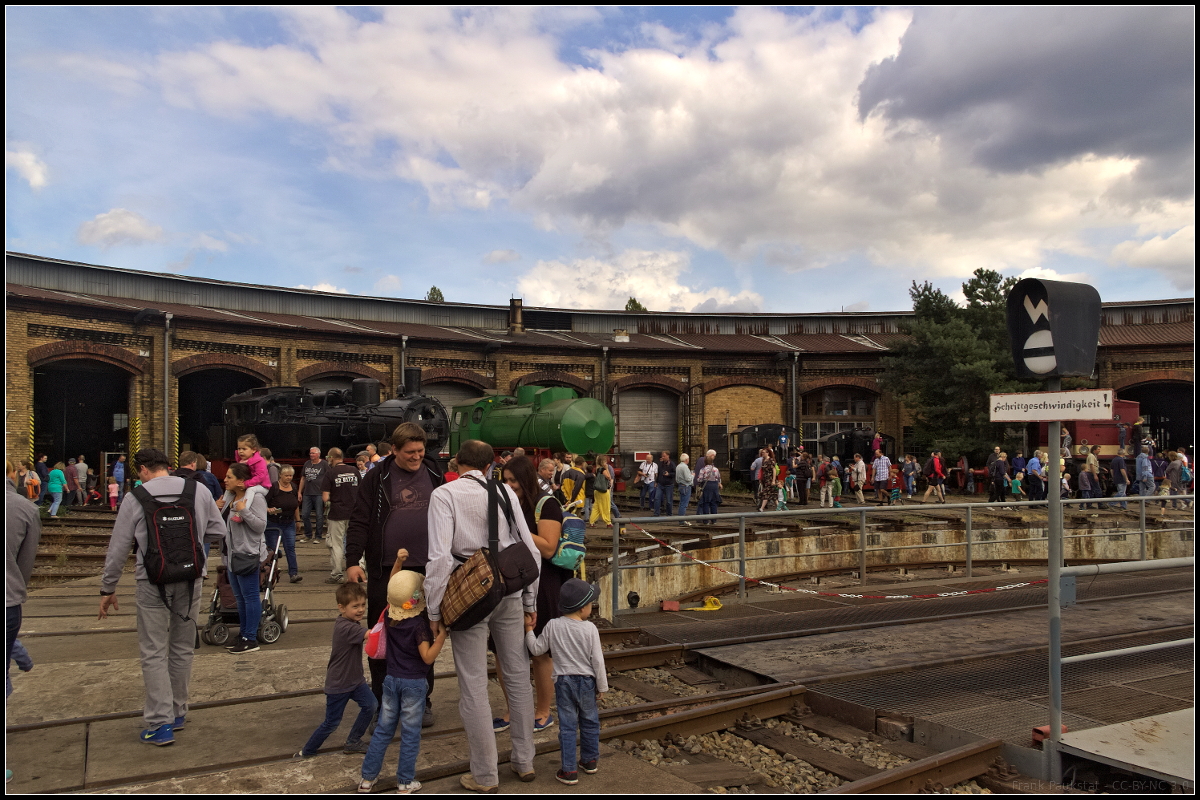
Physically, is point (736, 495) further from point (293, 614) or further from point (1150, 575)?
point (293, 614)

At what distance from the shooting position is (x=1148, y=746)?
16.5 feet

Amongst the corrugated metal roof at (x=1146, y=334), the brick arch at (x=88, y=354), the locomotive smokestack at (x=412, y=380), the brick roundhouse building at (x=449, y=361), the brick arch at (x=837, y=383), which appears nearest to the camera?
the brick arch at (x=88, y=354)

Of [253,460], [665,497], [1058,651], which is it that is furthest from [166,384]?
[1058,651]

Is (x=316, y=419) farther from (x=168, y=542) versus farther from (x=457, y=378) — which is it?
(x=168, y=542)

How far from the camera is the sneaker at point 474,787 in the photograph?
4602mm

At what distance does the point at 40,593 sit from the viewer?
34.9 feet

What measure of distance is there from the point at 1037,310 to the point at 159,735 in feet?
20.7

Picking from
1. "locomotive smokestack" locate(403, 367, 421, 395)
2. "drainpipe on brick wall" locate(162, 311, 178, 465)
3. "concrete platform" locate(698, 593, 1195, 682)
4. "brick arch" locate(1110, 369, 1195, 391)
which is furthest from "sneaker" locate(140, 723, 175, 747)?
"brick arch" locate(1110, 369, 1195, 391)

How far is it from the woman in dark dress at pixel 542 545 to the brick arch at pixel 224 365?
2294 cm


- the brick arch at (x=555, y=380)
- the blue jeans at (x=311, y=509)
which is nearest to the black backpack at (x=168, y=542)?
the blue jeans at (x=311, y=509)

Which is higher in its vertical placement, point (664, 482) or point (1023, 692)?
point (664, 482)

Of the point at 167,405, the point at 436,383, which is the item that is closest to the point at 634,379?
the point at 436,383

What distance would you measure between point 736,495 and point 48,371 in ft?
83.7

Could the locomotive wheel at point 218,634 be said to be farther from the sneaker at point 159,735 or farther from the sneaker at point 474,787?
the sneaker at point 474,787
